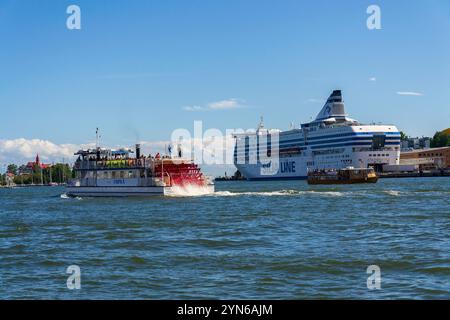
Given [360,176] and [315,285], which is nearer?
[315,285]

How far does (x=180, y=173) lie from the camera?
61.4 meters

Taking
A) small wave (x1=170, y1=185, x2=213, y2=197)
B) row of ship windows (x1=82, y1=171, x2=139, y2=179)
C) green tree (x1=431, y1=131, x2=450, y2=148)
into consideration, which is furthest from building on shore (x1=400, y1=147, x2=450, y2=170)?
row of ship windows (x1=82, y1=171, x2=139, y2=179)

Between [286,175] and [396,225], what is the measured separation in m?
110

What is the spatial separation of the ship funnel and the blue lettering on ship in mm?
16568

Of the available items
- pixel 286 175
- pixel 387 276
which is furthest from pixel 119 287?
pixel 286 175

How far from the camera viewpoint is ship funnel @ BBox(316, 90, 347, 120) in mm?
147625

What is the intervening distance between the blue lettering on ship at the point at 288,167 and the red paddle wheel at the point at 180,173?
7644cm

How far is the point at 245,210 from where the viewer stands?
4116cm

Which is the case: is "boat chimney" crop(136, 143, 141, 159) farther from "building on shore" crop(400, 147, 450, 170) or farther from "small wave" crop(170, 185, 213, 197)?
"building on shore" crop(400, 147, 450, 170)
